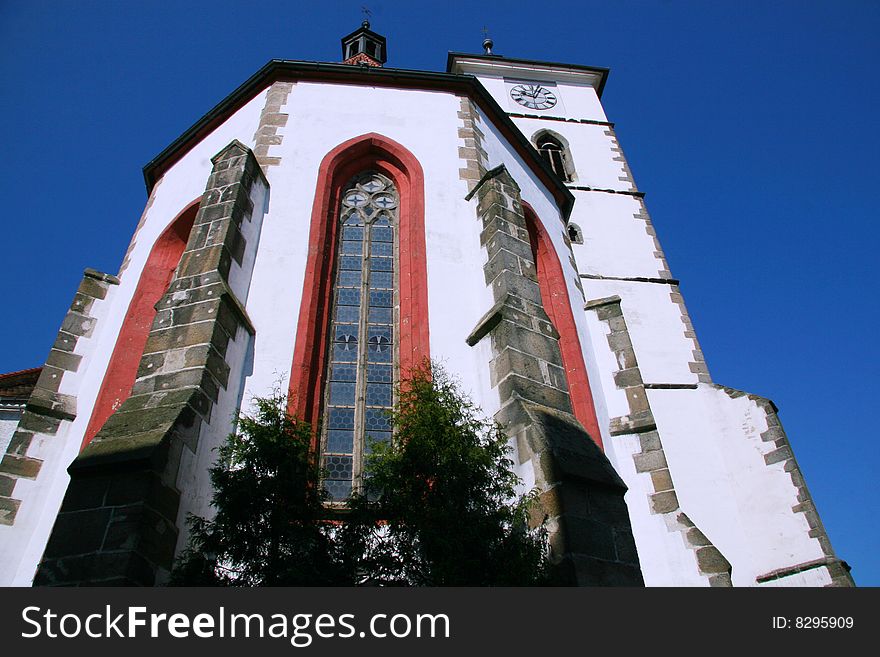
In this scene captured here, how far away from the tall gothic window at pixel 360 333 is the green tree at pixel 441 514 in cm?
124

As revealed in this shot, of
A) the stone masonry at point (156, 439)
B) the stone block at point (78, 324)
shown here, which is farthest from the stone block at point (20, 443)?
the stone masonry at point (156, 439)

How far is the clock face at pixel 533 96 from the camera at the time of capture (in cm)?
2244

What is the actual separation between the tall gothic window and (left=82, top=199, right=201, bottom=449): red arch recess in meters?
2.08

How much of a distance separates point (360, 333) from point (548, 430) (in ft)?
9.32

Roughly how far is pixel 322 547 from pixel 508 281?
11.1 feet

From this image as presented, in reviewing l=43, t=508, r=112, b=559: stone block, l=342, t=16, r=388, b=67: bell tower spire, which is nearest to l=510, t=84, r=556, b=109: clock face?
l=342, t=16, r=388, b=67: bell tower spire

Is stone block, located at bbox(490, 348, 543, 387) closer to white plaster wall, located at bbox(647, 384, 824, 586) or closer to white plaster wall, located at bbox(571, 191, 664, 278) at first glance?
white plaster wall, located at bbox(647, 384, 824, 586)

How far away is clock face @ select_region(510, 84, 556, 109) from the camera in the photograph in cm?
2244

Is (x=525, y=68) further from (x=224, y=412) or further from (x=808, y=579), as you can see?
(x=224, y=412)

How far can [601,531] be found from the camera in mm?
4383

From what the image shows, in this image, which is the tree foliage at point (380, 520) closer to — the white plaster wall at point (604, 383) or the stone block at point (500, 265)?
the stone block at point (500, 265)

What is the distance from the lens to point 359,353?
687cm
